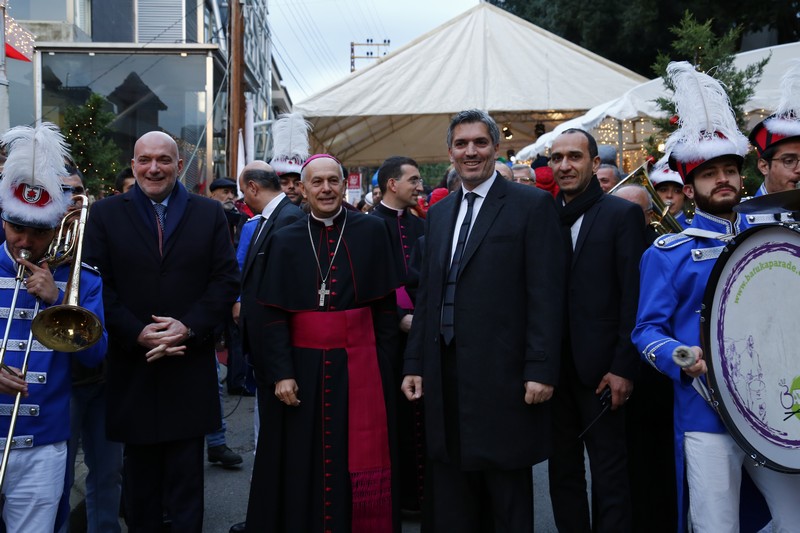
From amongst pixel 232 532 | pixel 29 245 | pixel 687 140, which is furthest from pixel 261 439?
pixel 687 140

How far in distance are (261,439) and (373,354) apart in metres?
0.78

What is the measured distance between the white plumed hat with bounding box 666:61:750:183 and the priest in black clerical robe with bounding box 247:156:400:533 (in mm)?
1710

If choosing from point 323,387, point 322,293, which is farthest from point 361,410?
point 322,293

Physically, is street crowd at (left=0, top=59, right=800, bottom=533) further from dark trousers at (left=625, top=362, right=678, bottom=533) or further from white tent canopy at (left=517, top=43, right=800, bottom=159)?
white tent canopy at (left=517, top=43, right=800, bottom=159)

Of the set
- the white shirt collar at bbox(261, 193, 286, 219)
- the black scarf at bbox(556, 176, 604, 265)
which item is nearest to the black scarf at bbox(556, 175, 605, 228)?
the black scarf at bbox(556, 176, 604, 265)

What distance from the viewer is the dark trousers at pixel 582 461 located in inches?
155

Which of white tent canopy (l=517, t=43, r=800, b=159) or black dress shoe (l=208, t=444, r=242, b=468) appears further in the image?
white tent canopy (l=517, t=43, r=800, b=159)

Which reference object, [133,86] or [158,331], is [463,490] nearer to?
[158,331]

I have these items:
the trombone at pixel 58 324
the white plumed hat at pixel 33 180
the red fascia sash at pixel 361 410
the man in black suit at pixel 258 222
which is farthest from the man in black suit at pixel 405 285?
the white plumed hat at pixel 33 180

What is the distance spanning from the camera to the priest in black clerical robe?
414cm

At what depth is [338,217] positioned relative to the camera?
14.6ft

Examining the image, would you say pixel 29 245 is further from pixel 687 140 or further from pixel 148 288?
pixel 687 140

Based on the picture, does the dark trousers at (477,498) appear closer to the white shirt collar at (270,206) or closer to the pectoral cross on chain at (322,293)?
the pectoral cross on chain at (322,293)

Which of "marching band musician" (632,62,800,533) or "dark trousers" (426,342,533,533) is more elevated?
"marching band musician" (632,62,800,533)
